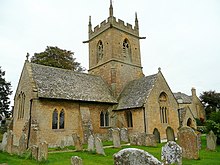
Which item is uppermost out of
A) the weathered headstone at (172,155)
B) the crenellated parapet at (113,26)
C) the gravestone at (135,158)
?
the crenellated parapet at (113,26)

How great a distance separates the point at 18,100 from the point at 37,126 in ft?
19.2

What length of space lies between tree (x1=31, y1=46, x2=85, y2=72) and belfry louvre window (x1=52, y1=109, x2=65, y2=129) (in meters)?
16.8

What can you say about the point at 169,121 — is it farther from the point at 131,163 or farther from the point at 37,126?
the point at 131,163

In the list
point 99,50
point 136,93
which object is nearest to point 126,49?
point 99,50

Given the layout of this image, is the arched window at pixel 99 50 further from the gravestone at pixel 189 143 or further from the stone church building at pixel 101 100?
the gravestone at pixel 189 143

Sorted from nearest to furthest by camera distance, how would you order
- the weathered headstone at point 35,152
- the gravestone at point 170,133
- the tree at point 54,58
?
the weathered headstone at point 35,152 < the gravestone at point 170,133 < the tree at point 54,58

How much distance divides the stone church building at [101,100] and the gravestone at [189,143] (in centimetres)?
573

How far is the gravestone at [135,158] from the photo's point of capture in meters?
4.18

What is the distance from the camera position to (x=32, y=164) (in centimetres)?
1054

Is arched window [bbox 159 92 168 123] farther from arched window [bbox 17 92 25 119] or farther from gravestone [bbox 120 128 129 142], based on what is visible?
arched window [bbox 17 92 25 119]

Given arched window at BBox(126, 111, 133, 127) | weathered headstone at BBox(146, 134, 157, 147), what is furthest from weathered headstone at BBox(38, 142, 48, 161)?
arched window at BBox(126, 111, 133, 127)

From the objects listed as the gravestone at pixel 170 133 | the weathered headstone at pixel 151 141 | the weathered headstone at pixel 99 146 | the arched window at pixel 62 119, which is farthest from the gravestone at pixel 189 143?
the arched window at pixel 62 119

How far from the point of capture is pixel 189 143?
10.8 meters

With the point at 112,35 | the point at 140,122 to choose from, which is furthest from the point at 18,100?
the point at 112,35
